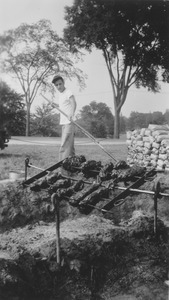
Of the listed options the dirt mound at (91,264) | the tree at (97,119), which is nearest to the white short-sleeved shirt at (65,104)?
the dirt mound at (91,264)

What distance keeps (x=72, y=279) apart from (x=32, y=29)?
24.2 meters

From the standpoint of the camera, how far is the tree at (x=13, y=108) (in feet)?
61.3

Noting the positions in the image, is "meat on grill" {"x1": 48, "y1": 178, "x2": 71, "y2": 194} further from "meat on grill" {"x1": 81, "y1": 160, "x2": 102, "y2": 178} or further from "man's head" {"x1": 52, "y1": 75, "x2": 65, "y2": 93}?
"man's head" {"x1": 52, "y1": 75, "x2": 65, "y2": 93}

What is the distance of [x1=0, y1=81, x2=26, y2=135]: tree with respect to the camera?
1868 centimetres

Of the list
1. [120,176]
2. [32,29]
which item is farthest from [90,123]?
[120,176]

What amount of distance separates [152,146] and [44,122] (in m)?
19.4

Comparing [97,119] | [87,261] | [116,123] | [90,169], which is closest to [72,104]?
[90,169]

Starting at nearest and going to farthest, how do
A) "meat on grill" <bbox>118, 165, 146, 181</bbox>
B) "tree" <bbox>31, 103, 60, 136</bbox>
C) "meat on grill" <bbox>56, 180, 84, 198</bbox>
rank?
"meat on grill" <bbox>56, 180, 84, 198</bbox> → "meat on grill" <bbox>118, 165, 146, 181</bbox> → "tree" <bbox>31, 103, 60, 136</bbox>

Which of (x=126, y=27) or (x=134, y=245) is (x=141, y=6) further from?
(x=134, y=245)

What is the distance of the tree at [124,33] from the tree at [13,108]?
4718mm

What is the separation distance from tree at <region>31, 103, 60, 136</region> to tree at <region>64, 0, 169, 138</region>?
6.26 metres

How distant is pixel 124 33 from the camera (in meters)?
21.5

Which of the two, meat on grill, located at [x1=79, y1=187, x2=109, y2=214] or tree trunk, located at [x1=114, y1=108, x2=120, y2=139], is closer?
meat on grill, located at [x1=79, y1=187, x2=109, y2=214]

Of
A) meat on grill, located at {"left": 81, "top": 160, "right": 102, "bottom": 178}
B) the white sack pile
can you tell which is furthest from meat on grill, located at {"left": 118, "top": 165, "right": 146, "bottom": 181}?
the white sack pile
